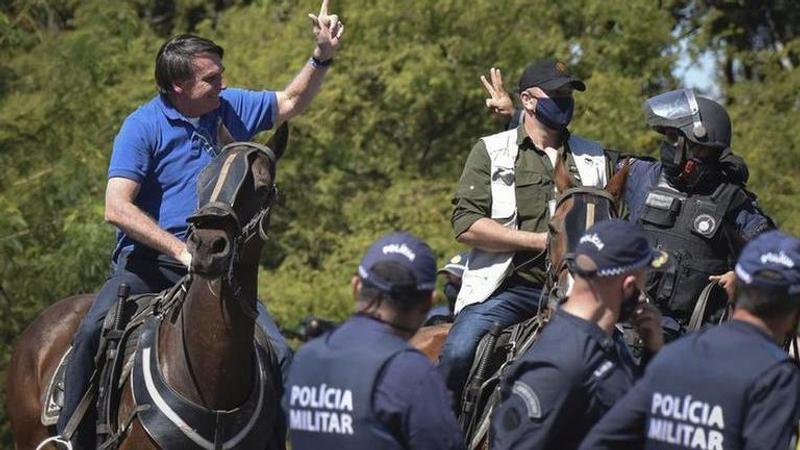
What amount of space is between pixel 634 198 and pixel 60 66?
1027cm

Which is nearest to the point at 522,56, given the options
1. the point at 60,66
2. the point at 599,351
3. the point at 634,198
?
the point at 60,66

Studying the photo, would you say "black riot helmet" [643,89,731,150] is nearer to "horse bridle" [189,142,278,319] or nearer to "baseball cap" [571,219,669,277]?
"horse bridle" [189,142,278,319]

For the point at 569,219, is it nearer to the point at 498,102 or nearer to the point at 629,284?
the point at 498,102

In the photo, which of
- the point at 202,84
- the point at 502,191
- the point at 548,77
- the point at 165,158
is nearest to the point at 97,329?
the point at 165,158

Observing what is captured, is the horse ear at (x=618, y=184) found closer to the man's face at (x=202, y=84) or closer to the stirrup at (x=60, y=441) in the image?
the man's face at (x=202, y=84)

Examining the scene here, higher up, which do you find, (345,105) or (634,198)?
(634,198)

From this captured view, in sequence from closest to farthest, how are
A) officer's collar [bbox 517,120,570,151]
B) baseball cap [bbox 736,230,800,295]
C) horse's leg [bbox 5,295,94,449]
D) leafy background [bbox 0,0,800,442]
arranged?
baseball cap [bbox 736,230,800,295] → officer's collar [bbox 517,120,570,151] → horse's leg [bbox 5,295,94,449] → leafy background [bbox 0,0,800,442]

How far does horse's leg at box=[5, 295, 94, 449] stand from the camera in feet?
35.3

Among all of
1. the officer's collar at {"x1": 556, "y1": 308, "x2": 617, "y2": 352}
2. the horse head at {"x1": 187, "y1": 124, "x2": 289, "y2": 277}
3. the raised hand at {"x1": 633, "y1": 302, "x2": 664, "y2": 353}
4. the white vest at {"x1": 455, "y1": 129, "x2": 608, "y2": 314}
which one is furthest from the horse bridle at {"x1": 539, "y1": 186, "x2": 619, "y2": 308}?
the officer's collar at {"x1": 556, "y1": 308, "x2": 617, "y2": 352}

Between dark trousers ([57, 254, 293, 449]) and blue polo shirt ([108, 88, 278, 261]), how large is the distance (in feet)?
0.52

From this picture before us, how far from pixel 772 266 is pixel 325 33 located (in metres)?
4.55

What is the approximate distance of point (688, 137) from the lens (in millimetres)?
9086

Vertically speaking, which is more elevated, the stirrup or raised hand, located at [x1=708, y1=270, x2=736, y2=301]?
raised hand, located at [x1=708, y1=270, x2=736, y2=301]

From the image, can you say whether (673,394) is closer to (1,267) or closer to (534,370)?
(534,370)
